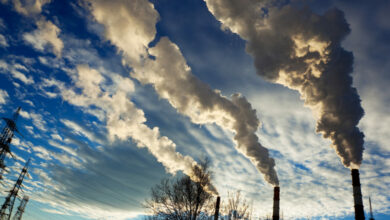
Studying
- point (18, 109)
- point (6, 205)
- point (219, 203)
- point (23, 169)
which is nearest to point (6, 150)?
point (18, 109)

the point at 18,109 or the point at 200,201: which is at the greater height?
the point at 18,109

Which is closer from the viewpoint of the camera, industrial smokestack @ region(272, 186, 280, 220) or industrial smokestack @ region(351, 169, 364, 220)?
industrial smokestack @ region(351, 169, 364, 220)

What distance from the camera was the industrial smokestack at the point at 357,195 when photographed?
714 inches

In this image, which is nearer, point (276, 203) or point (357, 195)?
point (357, 195)

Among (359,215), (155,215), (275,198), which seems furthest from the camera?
(275,198)

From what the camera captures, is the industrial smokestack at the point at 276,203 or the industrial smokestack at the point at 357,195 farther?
the industrial smokestack at the point at 276,203

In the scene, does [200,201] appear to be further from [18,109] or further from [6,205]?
[6,205]

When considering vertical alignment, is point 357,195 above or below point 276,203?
above

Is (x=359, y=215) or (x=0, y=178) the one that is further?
(x=0, y=178)

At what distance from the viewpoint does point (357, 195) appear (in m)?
18.8

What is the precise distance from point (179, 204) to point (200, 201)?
2268 mm

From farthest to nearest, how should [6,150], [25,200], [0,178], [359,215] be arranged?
1. [25,200]
2. [0,178]
3. [6,150]
4. [359,215]

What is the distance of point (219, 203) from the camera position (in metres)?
33.1

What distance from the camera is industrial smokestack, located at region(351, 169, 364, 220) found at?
1814 cm
